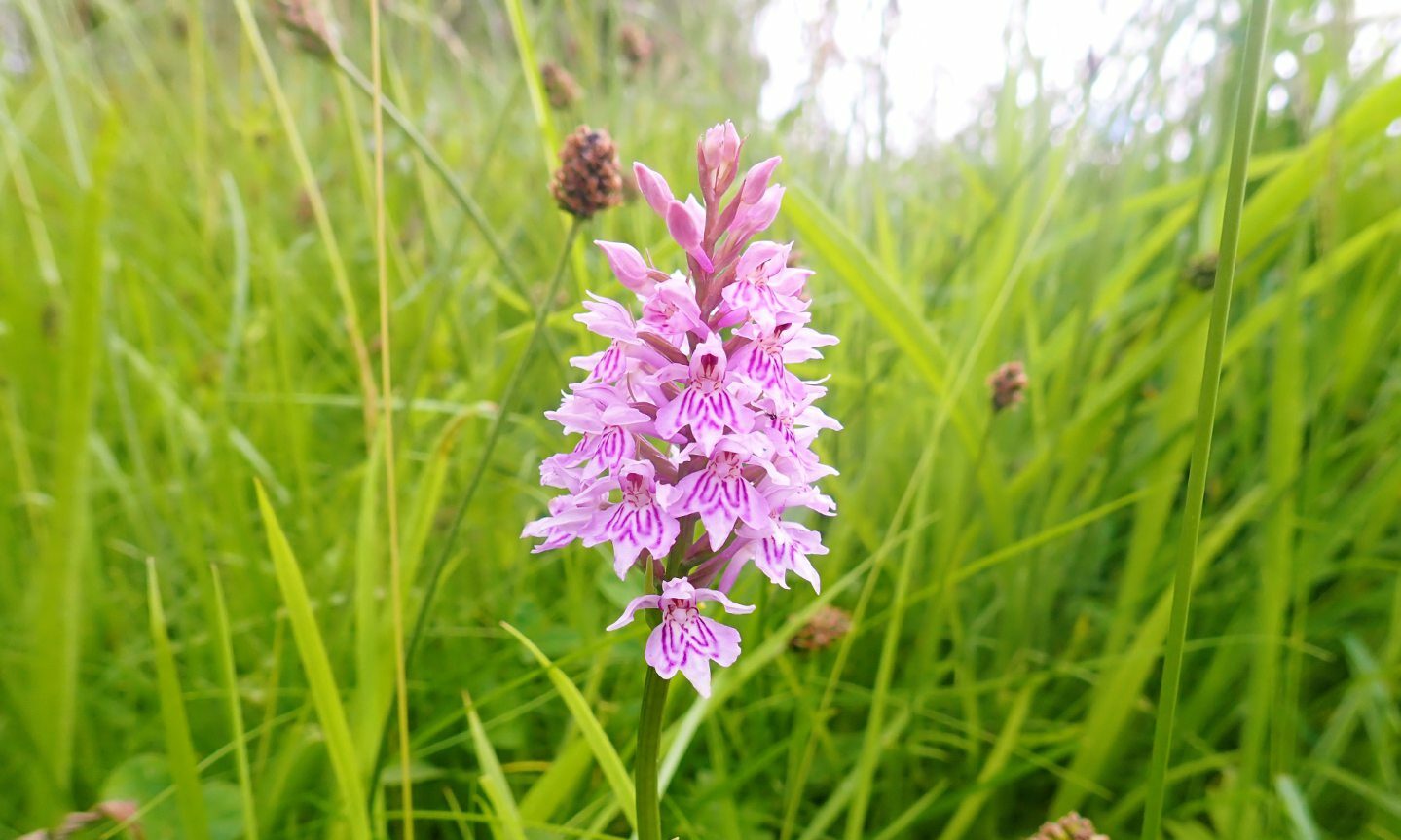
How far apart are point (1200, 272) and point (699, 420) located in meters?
1.39

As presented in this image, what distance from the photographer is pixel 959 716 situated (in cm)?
177

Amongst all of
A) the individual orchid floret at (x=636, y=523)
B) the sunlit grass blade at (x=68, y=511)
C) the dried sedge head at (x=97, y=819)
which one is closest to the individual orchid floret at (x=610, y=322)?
the individual orchid floret at (x=636, y=523)

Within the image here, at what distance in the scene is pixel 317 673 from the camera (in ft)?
3.35

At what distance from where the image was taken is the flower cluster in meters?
0.78

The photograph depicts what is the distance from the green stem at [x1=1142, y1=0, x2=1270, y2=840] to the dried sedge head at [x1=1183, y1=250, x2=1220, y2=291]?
3.65 ft

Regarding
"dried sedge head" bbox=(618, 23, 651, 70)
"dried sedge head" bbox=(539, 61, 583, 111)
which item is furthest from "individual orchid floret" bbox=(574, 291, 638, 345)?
"dried sedge head" bbox=(618, 23, 651, 70)

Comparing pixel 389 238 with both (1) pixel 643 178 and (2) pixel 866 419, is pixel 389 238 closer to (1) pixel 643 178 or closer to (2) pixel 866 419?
(2) pixel 866 419

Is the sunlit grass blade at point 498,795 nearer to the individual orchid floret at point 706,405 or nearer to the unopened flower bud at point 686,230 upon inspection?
the individual orchid floret at point 706,405

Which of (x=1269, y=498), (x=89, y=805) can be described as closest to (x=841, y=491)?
(x=1269, y=498)

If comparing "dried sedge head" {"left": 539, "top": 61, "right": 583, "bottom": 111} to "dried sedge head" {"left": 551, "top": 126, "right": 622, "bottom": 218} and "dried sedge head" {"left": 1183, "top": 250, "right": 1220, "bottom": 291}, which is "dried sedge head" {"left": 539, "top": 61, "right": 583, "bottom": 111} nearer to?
"dried sedge head" {"left": 551, "top": 126, "right": 622, "bottom": 218}

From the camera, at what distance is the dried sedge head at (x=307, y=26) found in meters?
1.42

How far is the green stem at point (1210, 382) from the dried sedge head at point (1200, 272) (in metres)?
1.11

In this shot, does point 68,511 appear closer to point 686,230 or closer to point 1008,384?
point 686,230

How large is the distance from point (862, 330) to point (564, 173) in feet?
3.05
